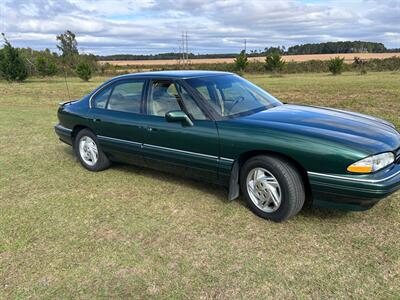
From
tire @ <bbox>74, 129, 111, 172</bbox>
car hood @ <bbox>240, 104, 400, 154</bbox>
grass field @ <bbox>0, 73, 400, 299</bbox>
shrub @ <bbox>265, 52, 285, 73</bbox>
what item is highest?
shrub @ <bbox>265, 52, 285, 73</bbox>

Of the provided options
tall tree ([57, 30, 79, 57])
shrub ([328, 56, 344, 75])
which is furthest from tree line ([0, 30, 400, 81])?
tall tree ([57, 30, 79, 57])

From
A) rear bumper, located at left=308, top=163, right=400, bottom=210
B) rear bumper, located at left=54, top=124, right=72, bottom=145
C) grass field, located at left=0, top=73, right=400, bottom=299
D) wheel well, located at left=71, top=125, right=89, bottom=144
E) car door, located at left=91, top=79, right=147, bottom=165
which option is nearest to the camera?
grass field, located at left=0, top=73, right=400, bottom=299

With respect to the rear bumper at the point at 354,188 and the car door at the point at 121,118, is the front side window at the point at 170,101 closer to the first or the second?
the car door at the point at 121,118

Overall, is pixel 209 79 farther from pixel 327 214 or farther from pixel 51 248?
pixel 51 248

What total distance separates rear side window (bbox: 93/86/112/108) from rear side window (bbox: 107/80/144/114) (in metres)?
0.10

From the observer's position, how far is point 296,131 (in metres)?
3.44

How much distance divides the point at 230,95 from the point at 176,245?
1.98 m

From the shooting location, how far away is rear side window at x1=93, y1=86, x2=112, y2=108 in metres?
5.19

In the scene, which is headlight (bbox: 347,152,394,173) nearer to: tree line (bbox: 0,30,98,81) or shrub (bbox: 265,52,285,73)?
tree line (bbox: 0,30,98,81)

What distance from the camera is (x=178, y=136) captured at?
164 inches

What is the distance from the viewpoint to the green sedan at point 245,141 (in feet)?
10.5

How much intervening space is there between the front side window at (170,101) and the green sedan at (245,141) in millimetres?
12

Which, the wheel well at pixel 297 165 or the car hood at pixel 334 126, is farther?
the wheel well at pixel 297 165

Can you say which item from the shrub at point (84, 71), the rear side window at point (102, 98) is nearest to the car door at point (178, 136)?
the rear side window at point (102, 98)
